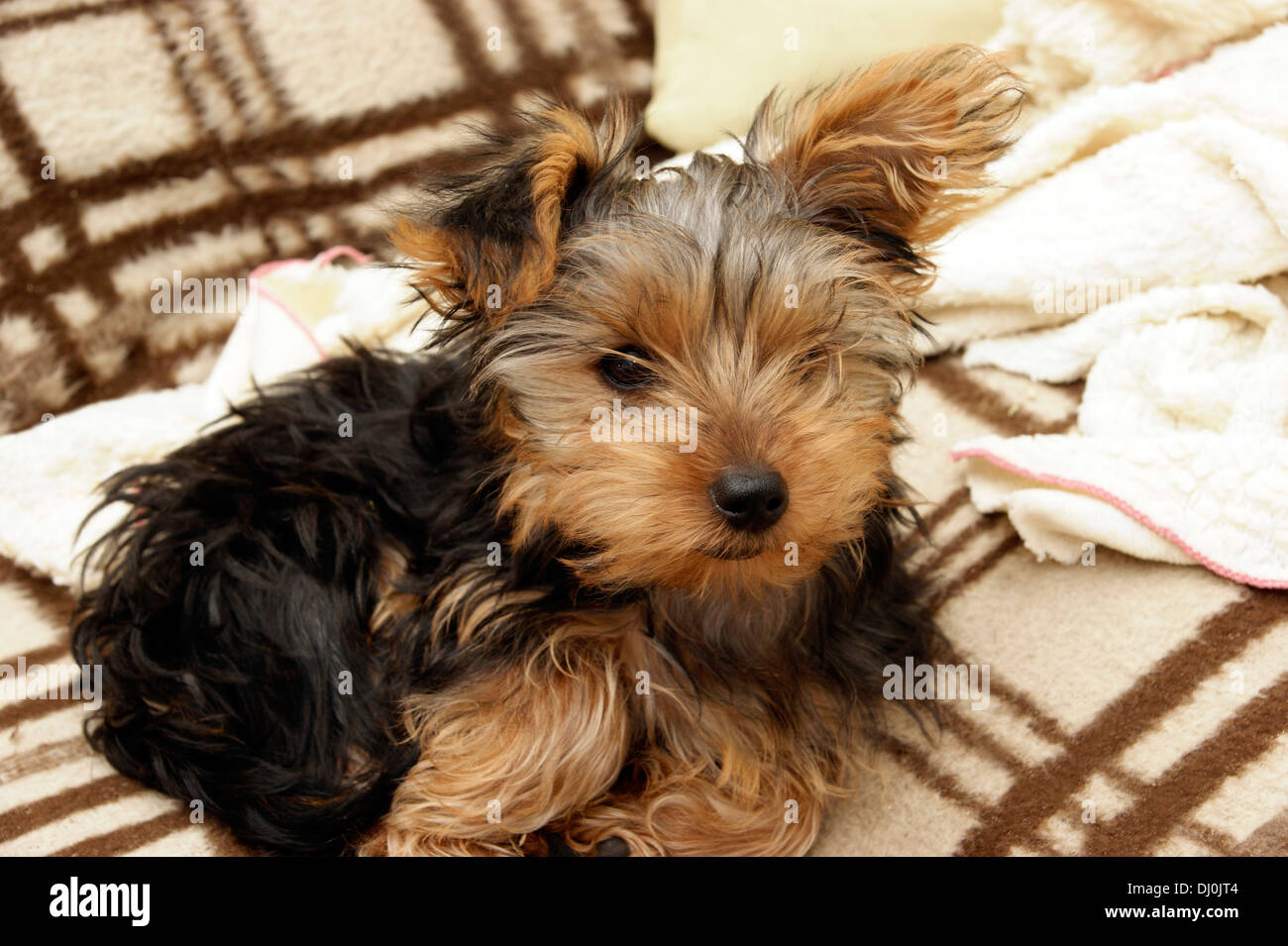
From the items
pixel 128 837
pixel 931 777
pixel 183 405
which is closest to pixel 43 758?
pixel 128 837

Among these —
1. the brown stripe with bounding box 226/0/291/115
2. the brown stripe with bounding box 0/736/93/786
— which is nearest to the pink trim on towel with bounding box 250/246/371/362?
the brown stripe with bounding box 226/0/291/115

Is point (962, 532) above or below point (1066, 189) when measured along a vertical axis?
below

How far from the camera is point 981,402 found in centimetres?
379

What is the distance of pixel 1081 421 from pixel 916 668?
1.02 m

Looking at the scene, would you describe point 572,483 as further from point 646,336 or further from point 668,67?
point 668,67

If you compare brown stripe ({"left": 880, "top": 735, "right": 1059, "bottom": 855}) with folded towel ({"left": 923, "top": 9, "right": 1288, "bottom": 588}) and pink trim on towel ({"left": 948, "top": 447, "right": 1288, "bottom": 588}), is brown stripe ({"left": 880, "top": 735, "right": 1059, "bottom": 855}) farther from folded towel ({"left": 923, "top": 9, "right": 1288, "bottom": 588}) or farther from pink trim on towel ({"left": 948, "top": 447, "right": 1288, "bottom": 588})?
pink trim on towel ({"left": 948, "top": 447, "right": 1288, "bottom": 588})

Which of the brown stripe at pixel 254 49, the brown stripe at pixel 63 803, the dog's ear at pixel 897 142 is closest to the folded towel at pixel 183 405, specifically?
the brown stripe at pixel 254 49

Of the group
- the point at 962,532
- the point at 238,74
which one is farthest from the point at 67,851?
the point at 238,74

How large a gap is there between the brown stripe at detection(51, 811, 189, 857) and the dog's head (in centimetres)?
110

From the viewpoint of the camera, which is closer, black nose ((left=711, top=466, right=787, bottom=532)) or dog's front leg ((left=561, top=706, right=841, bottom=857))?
black nose ((left=711, top=466, right=787, bottom=532))

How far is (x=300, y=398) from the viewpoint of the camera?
11.0 feet

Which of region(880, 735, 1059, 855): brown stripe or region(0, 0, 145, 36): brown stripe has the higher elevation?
region(0, 0, 145, 36): brown stripe

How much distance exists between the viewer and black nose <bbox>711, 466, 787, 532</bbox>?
2.22m

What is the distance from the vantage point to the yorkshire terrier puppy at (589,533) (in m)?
2.34
